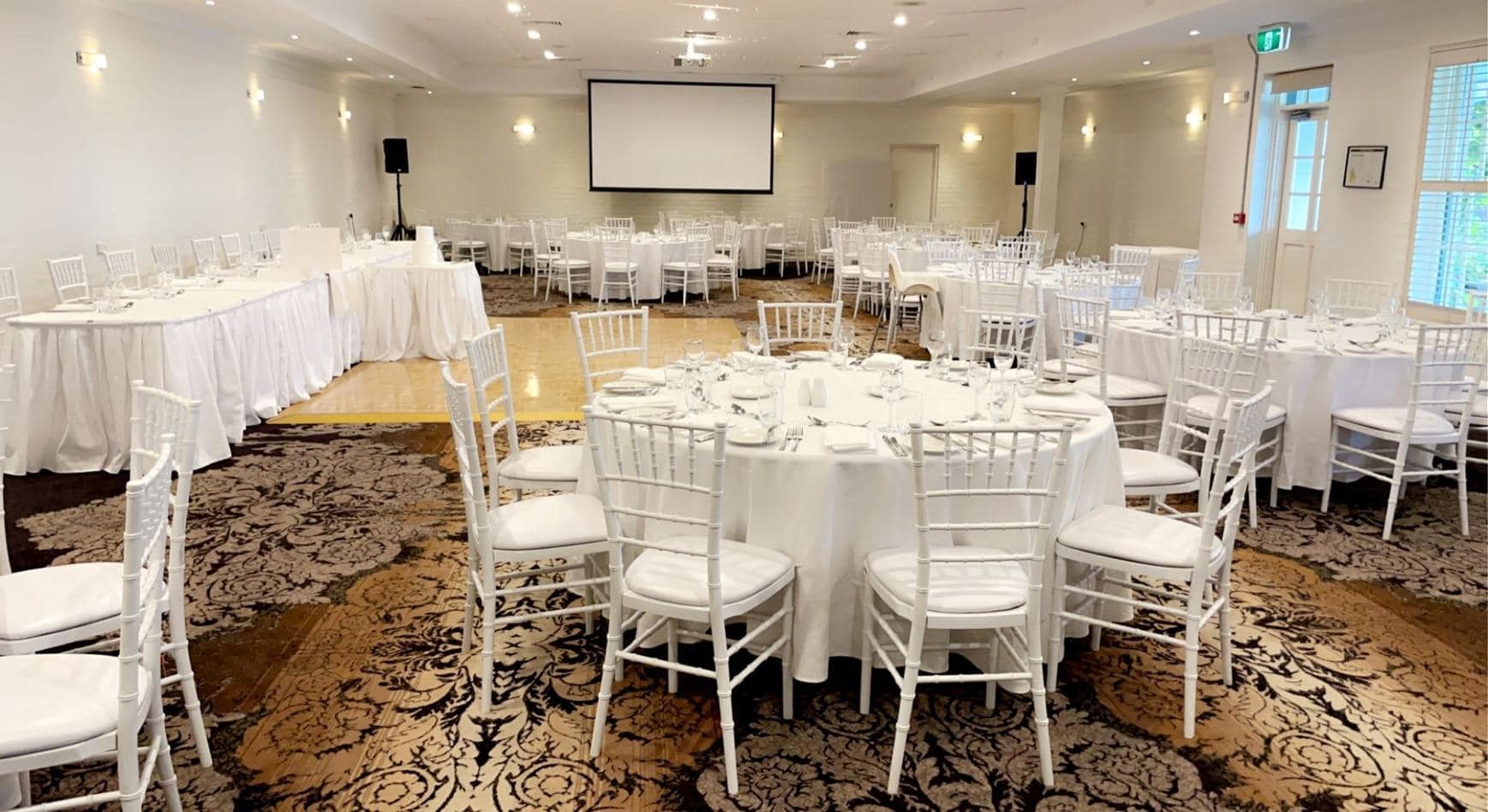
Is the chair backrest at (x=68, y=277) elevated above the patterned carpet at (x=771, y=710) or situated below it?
above

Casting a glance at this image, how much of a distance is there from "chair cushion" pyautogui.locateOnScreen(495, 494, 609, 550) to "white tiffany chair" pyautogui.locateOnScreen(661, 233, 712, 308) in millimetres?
9293

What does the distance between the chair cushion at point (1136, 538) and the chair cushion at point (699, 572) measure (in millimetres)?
908

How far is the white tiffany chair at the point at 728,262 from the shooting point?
1364cm

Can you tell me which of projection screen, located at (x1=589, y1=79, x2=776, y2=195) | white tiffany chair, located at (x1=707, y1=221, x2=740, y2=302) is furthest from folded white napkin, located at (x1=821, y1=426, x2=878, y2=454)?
projection screen, located at (x1=589, y1=79, x2=776, y2=195)

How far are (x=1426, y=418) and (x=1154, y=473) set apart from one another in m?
2.03

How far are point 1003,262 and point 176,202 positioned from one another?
785cm

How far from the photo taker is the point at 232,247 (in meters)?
10.1

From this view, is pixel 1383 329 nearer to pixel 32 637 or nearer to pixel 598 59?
pixel 32 637

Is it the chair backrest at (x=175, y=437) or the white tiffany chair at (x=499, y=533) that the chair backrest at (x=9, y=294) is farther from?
the white tiffany chair at (x=499, y=533)

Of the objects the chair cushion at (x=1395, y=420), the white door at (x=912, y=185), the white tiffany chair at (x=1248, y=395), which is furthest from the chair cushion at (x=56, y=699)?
the white door at (x=912, y=185)

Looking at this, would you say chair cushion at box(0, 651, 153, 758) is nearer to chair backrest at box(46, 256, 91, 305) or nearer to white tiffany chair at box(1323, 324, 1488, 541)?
white tiffany chair at box(1323, 324, 1488, 541)

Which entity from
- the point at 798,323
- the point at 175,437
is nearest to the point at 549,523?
the point at 175,437

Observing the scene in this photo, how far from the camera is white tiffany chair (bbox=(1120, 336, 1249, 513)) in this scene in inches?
146

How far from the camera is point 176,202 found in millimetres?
9617
